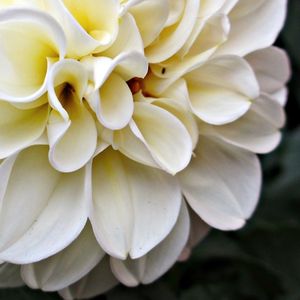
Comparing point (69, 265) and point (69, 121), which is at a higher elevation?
point (69, 121)

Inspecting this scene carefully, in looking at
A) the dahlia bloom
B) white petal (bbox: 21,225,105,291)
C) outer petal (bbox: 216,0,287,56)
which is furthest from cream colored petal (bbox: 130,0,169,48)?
white petal (bbox: 21,225,105,291)

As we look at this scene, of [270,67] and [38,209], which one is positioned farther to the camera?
[270,67]

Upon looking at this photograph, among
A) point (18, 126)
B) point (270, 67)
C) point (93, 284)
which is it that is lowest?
point (93, 284)

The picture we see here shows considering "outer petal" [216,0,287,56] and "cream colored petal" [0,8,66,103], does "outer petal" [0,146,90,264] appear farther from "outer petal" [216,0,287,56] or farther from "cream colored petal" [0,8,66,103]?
"outer petal" [216,0,287,56]

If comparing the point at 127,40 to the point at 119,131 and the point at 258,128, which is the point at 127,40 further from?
the point at 258,128

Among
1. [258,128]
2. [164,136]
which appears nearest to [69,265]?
[164,136]

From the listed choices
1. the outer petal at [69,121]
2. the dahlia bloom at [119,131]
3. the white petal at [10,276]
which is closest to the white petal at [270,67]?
the dahlia bloom at [119,131]

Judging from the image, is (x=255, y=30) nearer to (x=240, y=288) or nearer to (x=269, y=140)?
(x=269, y=140)
